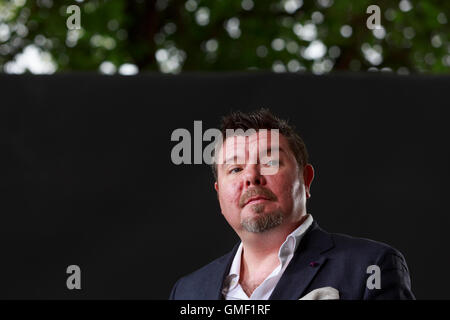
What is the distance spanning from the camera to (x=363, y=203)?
2.09m

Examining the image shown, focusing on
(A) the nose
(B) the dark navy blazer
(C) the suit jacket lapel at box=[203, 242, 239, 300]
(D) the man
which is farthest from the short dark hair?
(C) the suit jacket lapel at box=[203, 242, 239, 300]

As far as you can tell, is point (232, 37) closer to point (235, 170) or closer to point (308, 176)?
point (308, 176)

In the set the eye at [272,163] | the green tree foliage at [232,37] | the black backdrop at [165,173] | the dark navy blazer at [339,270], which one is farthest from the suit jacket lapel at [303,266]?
the green tree foliage at [232,37]

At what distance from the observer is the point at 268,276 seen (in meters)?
1.64

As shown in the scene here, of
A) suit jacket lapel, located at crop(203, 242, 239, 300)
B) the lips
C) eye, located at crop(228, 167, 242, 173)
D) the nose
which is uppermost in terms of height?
eye, located at crop(228, 167, 242, 173)

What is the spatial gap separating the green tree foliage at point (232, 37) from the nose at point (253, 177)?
2865 mm

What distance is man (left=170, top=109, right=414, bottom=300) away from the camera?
156 cm

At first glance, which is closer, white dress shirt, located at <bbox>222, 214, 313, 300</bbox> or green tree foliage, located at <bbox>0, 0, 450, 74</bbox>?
white dress shirt, located at <bbox>222, 214, 313, 300</bbox>

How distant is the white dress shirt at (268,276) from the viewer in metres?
1.62

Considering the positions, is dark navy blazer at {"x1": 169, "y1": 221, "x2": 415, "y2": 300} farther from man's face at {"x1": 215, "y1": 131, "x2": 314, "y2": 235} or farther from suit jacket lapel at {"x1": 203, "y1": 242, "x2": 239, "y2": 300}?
man's face at {"x1": 215, "y1": 131, "x2": 314, "y2": 235}

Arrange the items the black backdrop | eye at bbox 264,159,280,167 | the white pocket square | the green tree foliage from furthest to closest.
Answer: the green tree foliage < the black backdrop < eye at bbox 264,159,280,167 < the white pocket square

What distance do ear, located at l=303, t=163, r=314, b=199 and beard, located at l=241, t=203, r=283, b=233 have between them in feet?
0.74

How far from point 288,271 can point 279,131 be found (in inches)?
14.6

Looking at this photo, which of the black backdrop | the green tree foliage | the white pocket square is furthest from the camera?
the green tree foliage
